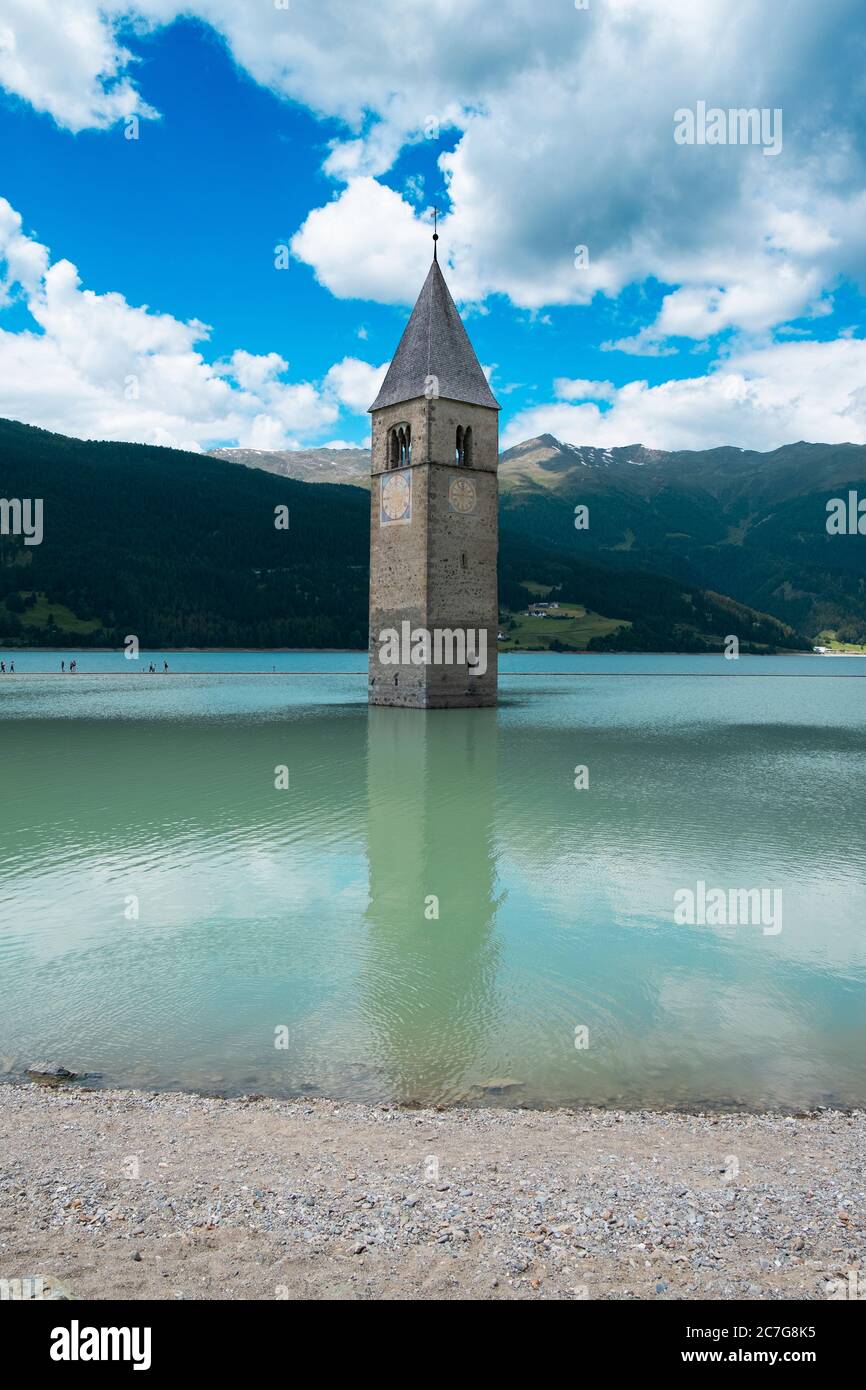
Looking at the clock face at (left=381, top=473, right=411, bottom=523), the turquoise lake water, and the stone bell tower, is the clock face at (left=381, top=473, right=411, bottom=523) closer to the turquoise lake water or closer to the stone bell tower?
the stone bell tower

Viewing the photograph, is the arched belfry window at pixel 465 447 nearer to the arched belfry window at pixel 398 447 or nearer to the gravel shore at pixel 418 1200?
the arched belfry window at pixel 398 447

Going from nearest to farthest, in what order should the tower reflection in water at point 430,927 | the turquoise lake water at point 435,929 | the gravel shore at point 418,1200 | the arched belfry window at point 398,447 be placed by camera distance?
the gravel shore at point 418,1200 < the turquoise lake water at point 435,929 < the tower reflection in water at point 430,927 < the arched belfry window at point 398,447

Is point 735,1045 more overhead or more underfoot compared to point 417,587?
more underfoot

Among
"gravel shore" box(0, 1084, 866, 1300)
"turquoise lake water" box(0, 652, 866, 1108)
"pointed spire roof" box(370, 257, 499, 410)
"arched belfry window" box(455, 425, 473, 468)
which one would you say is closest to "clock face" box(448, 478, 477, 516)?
"arched belfry window" box(455, 425, 473, 468)

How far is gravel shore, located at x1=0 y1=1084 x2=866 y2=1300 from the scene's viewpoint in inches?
225

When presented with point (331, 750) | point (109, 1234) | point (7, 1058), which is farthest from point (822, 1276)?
point (331, 750)

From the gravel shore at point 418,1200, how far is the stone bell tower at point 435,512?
44.3m

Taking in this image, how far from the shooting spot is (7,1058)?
32.6ft

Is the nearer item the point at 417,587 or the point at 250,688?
the point at 417,587

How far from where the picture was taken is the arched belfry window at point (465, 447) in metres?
54.1

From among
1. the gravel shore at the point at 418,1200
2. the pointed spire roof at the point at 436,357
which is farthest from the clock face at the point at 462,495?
the gravel shore at the point at 418,1200

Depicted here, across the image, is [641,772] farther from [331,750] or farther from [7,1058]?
[7,1058]

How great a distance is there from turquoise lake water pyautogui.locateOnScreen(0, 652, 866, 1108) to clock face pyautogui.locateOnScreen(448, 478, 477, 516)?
22.1 m
